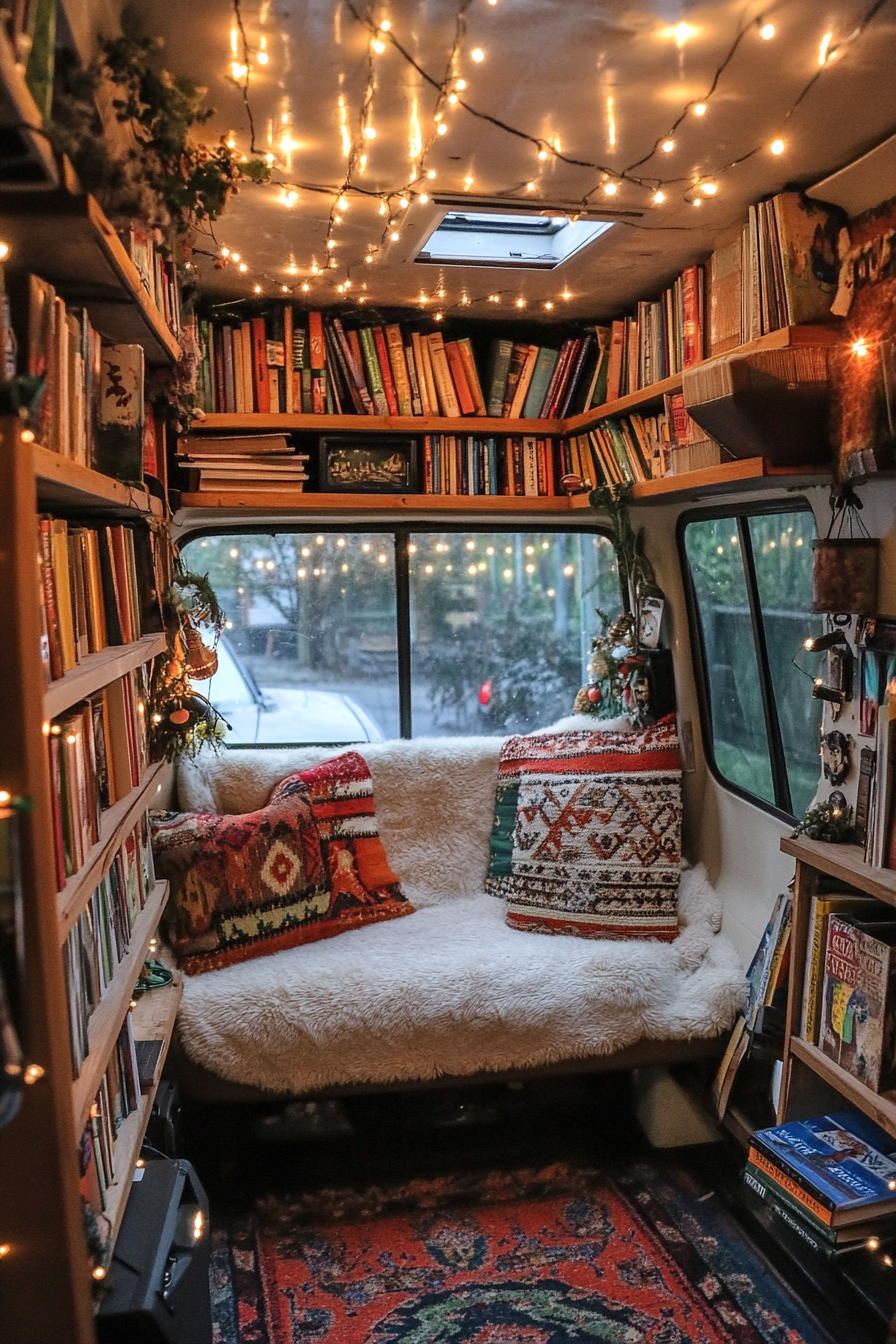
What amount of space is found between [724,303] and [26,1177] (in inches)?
88.7

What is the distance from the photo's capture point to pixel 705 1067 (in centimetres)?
261

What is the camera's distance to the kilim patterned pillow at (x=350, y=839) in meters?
2.90

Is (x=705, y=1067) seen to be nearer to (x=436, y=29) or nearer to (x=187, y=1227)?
(x=187, y=1227)

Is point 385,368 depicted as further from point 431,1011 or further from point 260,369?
point 431,1011

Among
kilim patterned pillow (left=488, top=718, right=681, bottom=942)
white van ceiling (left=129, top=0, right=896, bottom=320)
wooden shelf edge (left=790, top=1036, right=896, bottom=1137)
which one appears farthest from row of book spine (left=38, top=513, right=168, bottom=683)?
Answer: wooden shelf edge (left=790, top=1036, right=896, bottom=1137)

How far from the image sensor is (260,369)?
2900 mm

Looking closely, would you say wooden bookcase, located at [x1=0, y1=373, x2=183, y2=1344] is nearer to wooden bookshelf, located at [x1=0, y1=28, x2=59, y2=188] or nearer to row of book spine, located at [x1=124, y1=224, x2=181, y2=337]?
wooden bookshelf, located at [x1=0, y1=28, x2=59, y2=188]

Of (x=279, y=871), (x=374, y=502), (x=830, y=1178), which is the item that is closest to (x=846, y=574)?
(x=830, y=1178)

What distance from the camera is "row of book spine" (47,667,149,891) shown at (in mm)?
1280

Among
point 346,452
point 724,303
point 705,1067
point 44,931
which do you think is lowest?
point 705,1067

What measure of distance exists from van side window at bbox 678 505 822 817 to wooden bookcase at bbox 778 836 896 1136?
0.57 meters

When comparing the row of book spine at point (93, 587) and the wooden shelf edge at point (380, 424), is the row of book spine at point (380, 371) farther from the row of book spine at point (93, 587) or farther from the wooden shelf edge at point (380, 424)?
the row of book spine at point (93, 587)

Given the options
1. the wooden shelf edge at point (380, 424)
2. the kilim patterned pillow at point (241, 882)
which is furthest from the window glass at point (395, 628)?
the kilim patterned pillow at point (241, 882)

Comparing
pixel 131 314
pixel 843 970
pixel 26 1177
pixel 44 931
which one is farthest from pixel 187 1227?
pixel 131 314
